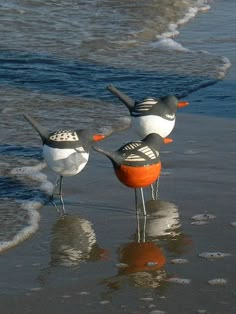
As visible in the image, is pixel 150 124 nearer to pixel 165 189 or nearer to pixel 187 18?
pixel 165 189

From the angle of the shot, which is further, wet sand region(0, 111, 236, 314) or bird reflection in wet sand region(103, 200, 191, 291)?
bird reflection in wet sand region(103, 200, 191, 291)

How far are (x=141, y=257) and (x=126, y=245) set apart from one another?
22 centimetres

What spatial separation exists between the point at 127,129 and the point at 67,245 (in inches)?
115

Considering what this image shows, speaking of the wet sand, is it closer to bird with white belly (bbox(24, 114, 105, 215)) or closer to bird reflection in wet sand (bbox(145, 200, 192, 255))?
bird reflection in wet sand (bbox(145, 200, 192, 255))

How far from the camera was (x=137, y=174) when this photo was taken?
6.36 metres

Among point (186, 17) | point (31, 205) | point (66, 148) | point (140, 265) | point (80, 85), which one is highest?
point (186, 17)

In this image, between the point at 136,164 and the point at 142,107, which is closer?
the point at 136,164

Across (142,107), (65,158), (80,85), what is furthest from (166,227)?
(80,85)

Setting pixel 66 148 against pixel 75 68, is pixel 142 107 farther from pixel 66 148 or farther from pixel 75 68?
pixel 75 68

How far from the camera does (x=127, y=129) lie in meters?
9.03

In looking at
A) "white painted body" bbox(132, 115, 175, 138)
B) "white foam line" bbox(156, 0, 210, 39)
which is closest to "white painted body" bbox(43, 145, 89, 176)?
"white painted body" bbox(132, 115, 175, 138)

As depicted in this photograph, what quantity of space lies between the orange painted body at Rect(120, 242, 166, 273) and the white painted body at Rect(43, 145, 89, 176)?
0.80m

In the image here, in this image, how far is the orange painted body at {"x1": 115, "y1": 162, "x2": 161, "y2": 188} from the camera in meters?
6.34

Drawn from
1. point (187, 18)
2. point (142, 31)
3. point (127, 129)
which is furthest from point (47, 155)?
point (187, 18)
